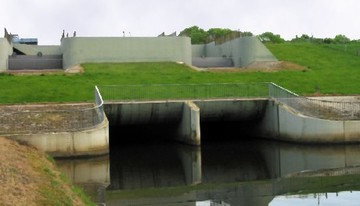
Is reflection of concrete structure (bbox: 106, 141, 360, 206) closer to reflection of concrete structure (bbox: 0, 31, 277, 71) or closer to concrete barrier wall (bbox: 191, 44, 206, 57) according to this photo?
reflection of concrete structure (bbox: 0, 31, 277, 71)

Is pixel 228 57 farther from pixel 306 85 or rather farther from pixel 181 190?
pixel 181 190

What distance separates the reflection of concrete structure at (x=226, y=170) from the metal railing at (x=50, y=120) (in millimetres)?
2482

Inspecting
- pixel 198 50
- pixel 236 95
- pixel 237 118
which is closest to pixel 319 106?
pixel 237 118

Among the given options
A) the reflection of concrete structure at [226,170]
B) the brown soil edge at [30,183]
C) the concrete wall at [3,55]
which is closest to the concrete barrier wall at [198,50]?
the concrete wall at [3,55]

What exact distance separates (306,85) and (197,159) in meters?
16.2

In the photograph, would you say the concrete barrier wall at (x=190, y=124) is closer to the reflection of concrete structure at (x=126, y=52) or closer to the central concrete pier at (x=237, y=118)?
the central concrete pier at (x=237, y=118)

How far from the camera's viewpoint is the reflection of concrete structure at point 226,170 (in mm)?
17641

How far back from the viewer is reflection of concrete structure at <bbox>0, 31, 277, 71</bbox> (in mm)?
48312

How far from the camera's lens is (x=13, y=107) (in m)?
30.1

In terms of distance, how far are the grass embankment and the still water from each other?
7.28 meters

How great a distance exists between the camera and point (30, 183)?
14352mm

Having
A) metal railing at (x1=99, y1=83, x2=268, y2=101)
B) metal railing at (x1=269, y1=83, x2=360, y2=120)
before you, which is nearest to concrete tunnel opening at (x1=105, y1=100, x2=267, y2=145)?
metal railing at (x1=99, y1=83, x2=268, y2=101)

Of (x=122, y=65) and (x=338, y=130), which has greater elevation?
(x=122, y=65)

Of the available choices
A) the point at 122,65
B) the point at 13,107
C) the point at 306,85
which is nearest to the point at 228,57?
the point at 122,65
